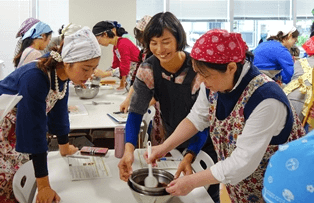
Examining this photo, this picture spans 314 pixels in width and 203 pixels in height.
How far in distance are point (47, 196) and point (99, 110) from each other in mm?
1573

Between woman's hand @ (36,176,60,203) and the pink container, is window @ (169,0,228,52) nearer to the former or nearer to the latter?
the pink container

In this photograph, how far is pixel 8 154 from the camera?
1596mm

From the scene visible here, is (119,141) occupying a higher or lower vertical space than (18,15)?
lower

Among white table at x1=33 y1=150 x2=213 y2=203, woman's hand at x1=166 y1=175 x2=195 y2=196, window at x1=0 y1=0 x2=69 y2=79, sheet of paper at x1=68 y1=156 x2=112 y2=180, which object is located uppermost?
window at x1=0 y1=0 x2=69 y2=79

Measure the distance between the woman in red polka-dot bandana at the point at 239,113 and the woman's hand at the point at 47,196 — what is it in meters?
0.48

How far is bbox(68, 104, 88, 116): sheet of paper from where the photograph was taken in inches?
105

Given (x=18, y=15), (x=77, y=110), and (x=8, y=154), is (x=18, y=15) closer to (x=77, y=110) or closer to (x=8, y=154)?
(x=77, y=110)

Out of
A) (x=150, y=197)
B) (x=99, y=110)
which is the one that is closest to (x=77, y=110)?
(x=99, y=110)

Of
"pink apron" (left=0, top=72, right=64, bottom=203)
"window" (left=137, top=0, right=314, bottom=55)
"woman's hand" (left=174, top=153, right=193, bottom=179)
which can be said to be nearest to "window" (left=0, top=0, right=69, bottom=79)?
"window" (left=137, top=0, right=314, bottom=55)

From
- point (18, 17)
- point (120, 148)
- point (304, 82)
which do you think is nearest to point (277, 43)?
point (304, 82)

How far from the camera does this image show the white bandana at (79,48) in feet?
4.79

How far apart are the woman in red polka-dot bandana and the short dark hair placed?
0.43 metres

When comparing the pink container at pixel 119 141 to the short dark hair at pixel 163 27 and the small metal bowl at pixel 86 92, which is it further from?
the small metal bowl at pixel 86 92

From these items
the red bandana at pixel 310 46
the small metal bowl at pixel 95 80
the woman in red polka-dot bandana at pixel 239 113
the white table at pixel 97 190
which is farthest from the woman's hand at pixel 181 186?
the small metal bowl at pixel 95 80
